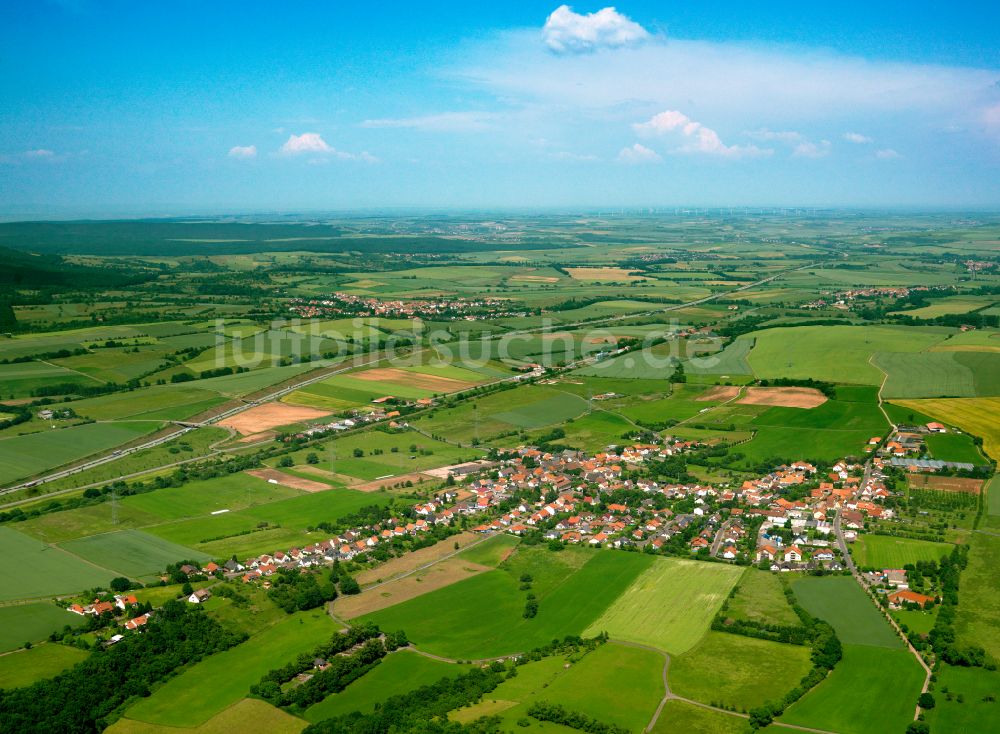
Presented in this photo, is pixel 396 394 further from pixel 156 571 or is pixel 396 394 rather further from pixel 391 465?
pixel 156 571

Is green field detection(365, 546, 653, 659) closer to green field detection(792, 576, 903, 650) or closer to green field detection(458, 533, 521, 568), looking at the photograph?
green field detection(458, 533, 521, 568)

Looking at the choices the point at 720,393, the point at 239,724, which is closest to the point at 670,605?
the point at 239,724

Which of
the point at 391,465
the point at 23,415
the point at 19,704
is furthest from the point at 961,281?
the point at 19,704

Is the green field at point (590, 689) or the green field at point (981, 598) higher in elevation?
the green field at point (981, 598)

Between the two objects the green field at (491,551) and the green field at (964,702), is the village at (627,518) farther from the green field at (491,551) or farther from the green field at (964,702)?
the green field at (964,702)

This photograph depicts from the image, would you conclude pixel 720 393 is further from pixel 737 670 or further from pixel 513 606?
pixel 737 670

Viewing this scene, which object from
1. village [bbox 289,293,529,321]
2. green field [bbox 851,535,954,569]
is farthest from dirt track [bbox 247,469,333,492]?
village [bbox 289,293,529,321]

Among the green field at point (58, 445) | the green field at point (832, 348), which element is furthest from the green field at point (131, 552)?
the green field at point (832, 348)
